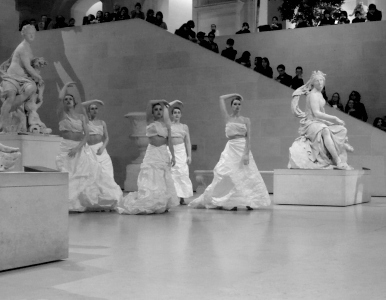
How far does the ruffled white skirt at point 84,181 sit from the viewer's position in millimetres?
10227

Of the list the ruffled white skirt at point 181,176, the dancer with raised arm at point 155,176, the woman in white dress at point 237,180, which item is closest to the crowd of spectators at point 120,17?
the ruffled white skirt at point 181,176

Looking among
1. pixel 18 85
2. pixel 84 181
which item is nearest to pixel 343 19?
pixel 18 85

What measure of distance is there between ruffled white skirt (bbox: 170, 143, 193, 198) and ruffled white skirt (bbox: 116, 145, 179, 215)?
229 centimetres

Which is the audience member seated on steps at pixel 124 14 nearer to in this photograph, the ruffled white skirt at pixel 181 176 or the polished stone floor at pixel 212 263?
the ruffled white skirt at pixel 181 176

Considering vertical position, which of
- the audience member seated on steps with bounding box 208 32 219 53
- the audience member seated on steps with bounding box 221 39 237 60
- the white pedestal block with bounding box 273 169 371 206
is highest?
the audience member seated on steps with bounding box 208 32 219 53

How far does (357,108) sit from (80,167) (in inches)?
371

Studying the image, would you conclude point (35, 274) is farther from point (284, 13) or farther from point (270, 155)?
point (284, 13)

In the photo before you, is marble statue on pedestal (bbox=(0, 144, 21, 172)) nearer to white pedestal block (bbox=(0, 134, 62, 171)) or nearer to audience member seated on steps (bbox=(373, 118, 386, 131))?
white pedestal block (bbox=(0, 134, 62, 171))

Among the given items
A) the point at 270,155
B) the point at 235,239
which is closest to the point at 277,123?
the point at 270,155

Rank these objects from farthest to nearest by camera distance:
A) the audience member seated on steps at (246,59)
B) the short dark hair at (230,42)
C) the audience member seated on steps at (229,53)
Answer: the short dark hair at (230,42), the audience member seated on steps at (229,53), the audience member seated on steps at (246,59)

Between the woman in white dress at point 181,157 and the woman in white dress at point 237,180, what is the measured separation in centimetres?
156

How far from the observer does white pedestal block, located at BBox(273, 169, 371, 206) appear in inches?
472

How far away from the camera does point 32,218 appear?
5012 millimetres

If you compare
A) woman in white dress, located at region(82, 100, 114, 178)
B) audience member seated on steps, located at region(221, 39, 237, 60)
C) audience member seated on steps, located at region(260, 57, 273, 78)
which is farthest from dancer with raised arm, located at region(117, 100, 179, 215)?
audience member seated on steps, located at region(221, 39, 237, 60)
